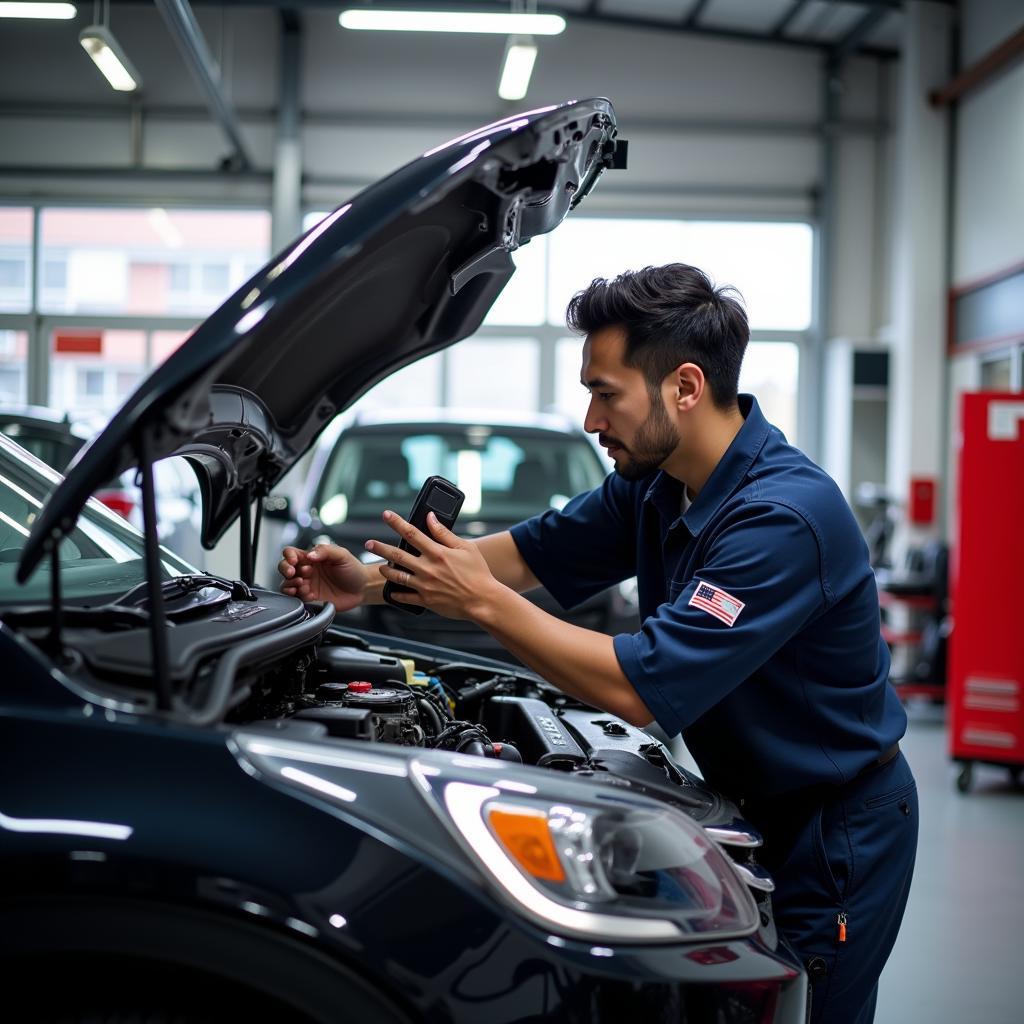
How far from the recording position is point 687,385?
5.61 ft

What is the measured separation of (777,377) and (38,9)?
753 centimetres

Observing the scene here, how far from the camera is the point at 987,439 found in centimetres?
522

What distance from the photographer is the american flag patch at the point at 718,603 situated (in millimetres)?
→ 1513

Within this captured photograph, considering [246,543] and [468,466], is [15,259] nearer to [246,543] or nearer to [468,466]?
[468,466]

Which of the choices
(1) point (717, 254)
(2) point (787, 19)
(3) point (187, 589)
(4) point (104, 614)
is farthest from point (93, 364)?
(4) point (104, 614)

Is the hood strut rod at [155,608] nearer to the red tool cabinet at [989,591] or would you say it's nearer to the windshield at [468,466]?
the windshield at [468,466]

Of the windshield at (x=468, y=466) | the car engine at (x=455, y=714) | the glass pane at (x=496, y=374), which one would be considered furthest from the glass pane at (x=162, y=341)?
the car engine at (x=455, y=714)

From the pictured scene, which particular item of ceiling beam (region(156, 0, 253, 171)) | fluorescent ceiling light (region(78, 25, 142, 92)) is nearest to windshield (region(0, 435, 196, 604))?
ceiling beam (region(156, 0, 253, 171))

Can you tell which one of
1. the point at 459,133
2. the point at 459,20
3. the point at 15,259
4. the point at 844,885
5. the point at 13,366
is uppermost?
the point at 459,133

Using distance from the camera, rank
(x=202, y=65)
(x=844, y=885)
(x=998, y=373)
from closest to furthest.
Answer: (x=844, y=885) < (x=202, y=65) < (x=998, y=373)

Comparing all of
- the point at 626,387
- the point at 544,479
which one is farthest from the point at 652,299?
the point at 544,479

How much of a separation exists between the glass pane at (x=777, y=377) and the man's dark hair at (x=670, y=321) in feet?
32.6

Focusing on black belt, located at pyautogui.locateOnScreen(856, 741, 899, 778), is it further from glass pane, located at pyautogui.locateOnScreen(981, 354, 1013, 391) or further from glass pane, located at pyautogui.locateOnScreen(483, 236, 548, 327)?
glass pane, located at pyautogui.locateOnScreen(483, 236, 548, 327)

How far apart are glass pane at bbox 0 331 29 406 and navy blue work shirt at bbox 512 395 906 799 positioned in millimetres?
10950
